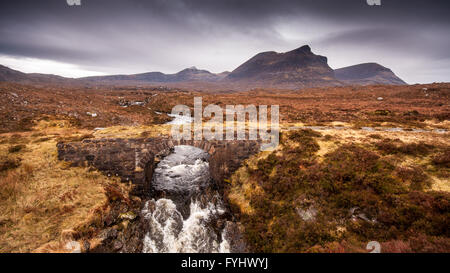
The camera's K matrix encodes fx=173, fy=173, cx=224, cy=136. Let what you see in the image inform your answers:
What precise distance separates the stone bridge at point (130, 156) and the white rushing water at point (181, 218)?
204cm

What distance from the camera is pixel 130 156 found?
47.5 feet

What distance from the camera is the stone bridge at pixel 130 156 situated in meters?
14.0

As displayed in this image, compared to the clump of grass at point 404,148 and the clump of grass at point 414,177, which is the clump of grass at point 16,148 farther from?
the clump of grass at point 404,148

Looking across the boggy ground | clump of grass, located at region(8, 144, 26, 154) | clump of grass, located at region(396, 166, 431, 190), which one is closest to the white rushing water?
the boggy ground

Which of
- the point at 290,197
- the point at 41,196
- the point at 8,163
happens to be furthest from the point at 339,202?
the point at 8,163

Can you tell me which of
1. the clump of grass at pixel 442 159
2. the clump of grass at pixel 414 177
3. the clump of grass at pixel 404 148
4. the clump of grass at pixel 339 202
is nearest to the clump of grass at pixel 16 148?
the clump of grass at pixel 339 202

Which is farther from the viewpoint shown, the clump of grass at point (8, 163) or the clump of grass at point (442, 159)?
the clump of grass at point (8, 163)

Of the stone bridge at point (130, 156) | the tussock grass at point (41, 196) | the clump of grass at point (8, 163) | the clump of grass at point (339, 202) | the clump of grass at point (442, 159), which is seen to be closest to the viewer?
the clump of grass at point (339, 202)

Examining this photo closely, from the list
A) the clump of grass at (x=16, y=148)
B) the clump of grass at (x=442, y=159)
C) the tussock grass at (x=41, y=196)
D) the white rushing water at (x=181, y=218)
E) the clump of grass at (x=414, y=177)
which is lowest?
the white rushing water at (x=181, y=218)

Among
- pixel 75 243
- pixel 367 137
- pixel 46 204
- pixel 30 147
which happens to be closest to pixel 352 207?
pixel 367 137

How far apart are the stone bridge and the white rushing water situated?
204cm

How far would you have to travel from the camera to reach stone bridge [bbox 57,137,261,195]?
45.9ft

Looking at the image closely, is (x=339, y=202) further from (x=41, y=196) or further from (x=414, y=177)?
(x=41, y=196)
